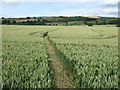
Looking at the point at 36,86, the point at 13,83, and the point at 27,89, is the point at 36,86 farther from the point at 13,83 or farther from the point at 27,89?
the point at 13,83

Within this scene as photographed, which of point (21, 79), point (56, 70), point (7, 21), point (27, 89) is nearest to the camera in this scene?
point (27, 89)

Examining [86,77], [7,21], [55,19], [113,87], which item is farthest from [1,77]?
[55,19]

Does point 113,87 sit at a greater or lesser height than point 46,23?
lesser

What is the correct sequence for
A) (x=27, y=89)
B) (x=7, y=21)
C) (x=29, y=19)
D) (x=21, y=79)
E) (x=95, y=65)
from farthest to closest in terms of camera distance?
1. (x=29, y=19)
2. (x=7, y=21)
3. (x=95, y=65)
4. (x=21, y=79)
5. (x=27, y=89)

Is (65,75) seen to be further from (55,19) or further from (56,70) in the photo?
(55,19)

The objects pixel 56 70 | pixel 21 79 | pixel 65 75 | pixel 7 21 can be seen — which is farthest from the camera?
pixel 7 21

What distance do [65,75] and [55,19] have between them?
316ft

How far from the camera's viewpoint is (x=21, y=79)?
6.36 meters

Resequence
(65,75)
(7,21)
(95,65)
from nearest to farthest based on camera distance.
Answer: (95,65)
(65,75)
(7,21)

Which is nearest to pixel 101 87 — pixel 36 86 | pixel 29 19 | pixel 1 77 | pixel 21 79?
pixel 36 86

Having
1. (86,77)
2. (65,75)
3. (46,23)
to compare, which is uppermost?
(46,23)

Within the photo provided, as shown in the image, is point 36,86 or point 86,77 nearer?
point 36,86

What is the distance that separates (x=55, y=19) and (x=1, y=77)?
98.8 metres

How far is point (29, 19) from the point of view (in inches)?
3738
